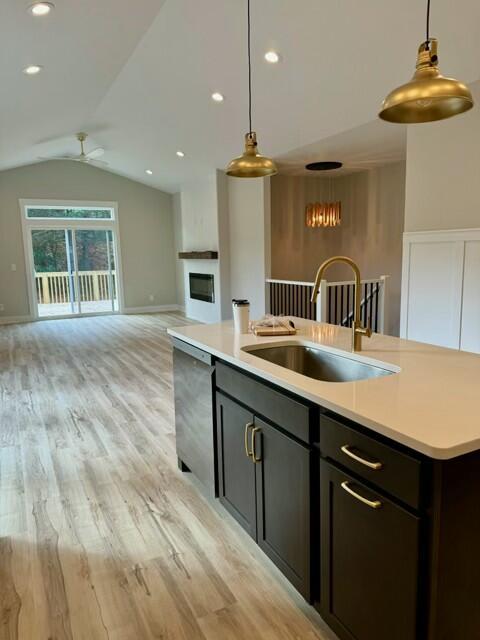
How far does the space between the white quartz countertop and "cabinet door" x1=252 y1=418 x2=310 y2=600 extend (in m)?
0.24

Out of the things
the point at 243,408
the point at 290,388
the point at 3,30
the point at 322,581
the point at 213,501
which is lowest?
the point at 213,501

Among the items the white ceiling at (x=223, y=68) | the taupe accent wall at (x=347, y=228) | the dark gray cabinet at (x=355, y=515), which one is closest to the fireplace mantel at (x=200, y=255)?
the taupe accent wall at (x=347, y=228)

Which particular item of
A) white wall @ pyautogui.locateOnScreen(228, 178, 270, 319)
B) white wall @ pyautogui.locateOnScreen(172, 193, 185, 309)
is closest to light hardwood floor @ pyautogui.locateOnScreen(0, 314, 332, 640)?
white wall @ pyautogui.locateOnScreen(228, 178, 270, 319)

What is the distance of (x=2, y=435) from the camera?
3.62 metres

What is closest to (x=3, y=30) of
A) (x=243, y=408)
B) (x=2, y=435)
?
(x=2, y=435)

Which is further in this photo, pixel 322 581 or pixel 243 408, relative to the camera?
pixel 243 408

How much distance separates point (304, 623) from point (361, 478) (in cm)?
81

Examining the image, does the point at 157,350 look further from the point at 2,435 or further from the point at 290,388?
the point at 290,388

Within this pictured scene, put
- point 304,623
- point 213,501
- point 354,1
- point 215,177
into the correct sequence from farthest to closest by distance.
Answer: point 215,177, point 354,1, point 213,501, point 304,623

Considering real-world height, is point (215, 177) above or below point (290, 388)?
above

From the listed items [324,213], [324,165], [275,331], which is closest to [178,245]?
[324,213]

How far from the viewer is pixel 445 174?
3994mm

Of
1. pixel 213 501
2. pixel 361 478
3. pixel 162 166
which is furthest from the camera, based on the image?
pixel 162 166

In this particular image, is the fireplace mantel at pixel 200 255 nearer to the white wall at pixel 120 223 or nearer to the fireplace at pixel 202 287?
the fireplace at pixel 202 287
